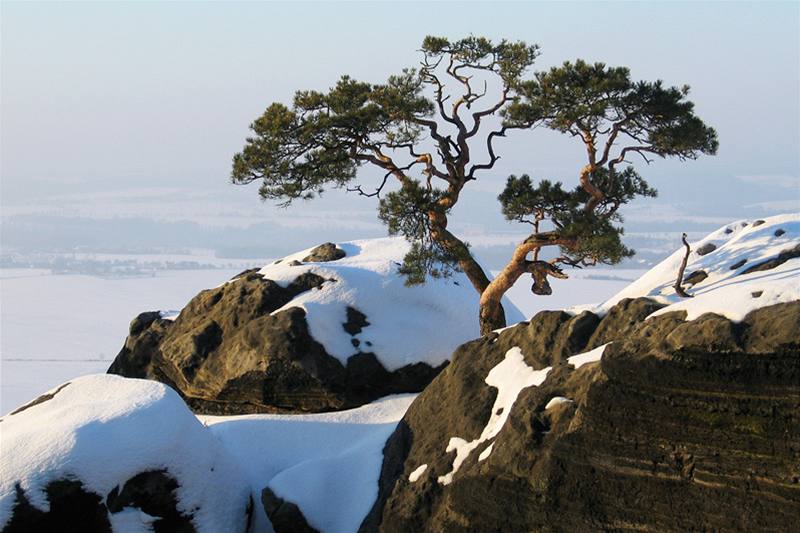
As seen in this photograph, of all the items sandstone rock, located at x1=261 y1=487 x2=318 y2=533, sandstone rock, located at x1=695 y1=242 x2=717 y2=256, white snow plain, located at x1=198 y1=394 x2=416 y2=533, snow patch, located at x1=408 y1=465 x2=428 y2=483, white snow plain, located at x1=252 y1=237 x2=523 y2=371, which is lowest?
sandstone rock, located at x1=261 y1=487 x2=318 y2=533

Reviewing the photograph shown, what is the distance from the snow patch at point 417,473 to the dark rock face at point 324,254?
1383cm

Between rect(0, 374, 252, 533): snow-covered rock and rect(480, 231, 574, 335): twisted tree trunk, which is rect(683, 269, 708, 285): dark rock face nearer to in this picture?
rect(480, 231, 574, 335): twisted tree trunk

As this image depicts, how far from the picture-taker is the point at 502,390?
2011 cm

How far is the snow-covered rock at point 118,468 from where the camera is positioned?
1933 centimetres

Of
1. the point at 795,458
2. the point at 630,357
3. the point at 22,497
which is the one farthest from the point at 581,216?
the point at 22,497

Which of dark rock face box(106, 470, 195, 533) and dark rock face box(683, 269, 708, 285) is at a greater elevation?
dark rock face box(683, 269, 708, 285)

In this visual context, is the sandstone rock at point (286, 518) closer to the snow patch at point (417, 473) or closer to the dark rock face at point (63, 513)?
the snow patch at point (417, 473)

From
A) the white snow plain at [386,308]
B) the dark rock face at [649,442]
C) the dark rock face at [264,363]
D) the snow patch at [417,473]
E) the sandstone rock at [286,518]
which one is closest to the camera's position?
the dark rock face at [649,442]

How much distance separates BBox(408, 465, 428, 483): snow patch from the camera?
1991 centimetres

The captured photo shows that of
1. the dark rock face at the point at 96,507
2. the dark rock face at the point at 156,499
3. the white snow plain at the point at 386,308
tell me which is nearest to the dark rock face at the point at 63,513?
the dark rock face at the point at 96,507

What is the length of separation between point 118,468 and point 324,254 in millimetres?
14475

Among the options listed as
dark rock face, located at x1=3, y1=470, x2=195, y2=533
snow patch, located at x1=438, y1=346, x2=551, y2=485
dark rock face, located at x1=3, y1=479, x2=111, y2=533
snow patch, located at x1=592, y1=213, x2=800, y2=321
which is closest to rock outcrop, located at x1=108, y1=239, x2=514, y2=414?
dark rock face, located at x1=3, y1=470, x2=195, y2=533

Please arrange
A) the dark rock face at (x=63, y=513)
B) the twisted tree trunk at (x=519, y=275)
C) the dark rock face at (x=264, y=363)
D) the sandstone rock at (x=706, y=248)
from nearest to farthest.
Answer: the dark rock face at (x=63, y=513)
the sandstone rock at (x=706, y=248)
the twisted tree trunk at (x=519, y=275)
the dark rock face at (x=264, y=363)

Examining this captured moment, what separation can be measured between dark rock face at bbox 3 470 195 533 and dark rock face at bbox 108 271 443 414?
6.60 meters
